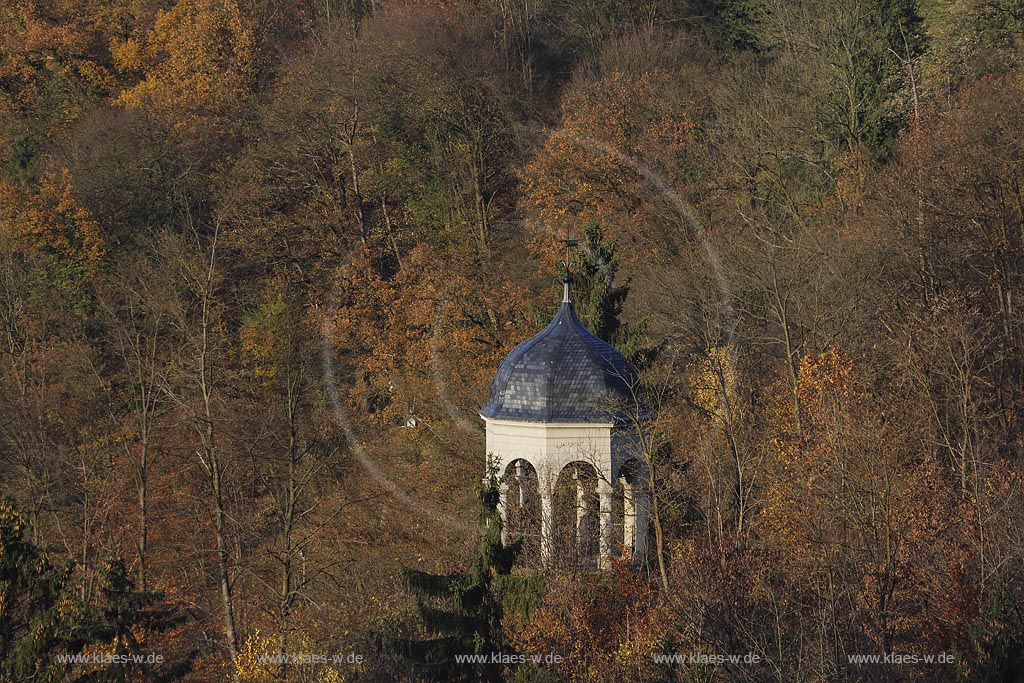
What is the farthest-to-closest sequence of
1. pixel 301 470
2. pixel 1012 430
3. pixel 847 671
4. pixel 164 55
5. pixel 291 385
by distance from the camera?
pixel 164 55 → pixel 301 470 → pixel 291 385 → pixel 1012 430 → pixel 847 671

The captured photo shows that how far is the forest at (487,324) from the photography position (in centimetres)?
2117

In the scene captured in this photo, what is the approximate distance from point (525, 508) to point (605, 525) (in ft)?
5.11

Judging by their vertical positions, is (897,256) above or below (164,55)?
below

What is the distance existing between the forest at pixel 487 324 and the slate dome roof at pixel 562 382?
34.7 inches

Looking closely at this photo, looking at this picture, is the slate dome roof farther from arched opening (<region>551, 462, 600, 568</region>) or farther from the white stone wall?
arched opening (<region>551, 462, 600, 568</region>)

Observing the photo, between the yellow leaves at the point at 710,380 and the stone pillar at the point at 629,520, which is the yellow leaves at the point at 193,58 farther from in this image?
the stone pillar at the point at 629,520

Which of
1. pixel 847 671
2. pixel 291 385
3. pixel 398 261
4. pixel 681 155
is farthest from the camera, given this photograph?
pixel 398 261

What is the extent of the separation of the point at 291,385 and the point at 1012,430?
61.1 feet

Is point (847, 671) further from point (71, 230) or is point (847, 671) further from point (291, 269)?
point (71, 230)

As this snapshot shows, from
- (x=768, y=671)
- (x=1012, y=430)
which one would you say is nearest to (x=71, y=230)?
(x=1012, y=430)

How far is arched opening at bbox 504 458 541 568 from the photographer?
22594 mm

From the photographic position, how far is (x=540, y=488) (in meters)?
22.2

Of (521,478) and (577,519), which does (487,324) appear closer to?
(577,519)

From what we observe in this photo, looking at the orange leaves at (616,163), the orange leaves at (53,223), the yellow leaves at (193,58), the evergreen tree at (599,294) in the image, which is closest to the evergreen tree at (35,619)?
the evergreen tree at (599,294)
